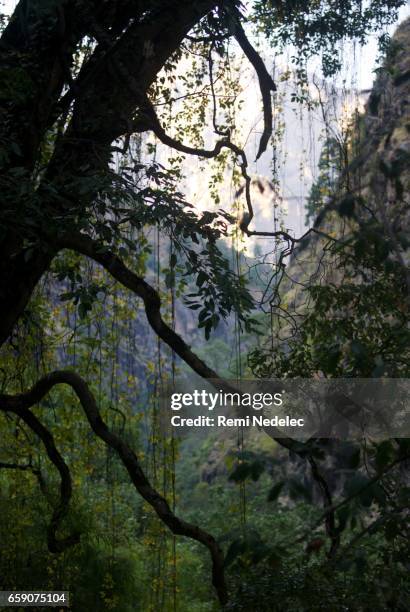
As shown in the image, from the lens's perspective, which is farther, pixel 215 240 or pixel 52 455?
pixel 52 455

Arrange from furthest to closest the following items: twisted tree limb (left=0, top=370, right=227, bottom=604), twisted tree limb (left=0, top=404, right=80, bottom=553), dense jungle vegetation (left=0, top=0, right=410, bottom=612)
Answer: twisted tree limb (left=0, top=404, right=80, bottom=553), twisted tree limb (left=0, top=370, right=227, bottom=604), dense jungle vegetation (left=0, top=0, right=410, bottom=612)

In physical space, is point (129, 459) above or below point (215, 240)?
below

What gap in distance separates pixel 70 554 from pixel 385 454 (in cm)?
393

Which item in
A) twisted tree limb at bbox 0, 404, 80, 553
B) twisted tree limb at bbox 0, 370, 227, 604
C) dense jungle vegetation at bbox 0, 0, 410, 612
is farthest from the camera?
twisted tree limb at bbox 0, 404, 80, 553

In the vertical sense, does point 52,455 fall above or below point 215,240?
below

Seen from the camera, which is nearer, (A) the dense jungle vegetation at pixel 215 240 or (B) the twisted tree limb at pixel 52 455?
(A) the dense jungle vegetation at pixel 215 240

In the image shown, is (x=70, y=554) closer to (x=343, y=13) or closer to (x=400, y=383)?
(x=400, y=383)

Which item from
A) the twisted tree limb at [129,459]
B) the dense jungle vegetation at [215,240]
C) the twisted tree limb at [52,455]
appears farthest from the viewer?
the twisted tree limb at [52,455]

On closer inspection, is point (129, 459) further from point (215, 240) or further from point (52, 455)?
point (215, 240)

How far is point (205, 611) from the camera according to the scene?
7410 millimetres

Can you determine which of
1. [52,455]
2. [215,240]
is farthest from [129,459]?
[215,240]

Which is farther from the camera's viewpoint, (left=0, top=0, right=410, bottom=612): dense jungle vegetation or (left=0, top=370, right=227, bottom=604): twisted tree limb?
(left=0, top=370, right=227, bottom=604): twisted tree limb

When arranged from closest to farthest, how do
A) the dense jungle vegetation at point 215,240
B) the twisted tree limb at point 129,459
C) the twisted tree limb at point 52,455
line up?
the dense jungle vegetation at point 215,240 < the twisted tree limb at point 129,459 < the twisted tree limb at point 52,455

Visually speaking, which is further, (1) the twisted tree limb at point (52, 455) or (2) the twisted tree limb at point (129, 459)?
(1) the twisted tree limb at point (52, 455)
